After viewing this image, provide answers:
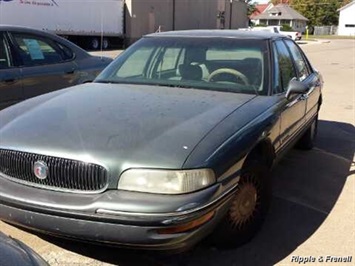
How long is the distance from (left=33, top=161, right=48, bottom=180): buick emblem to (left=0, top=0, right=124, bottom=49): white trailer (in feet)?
84.4

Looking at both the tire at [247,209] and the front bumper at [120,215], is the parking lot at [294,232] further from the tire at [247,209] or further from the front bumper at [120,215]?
the front bumper at [120,215]

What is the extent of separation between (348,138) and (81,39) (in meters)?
28.0

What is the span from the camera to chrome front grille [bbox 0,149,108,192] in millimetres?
3027

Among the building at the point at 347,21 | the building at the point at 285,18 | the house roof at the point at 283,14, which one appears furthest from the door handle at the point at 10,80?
the building at the point at 347,21

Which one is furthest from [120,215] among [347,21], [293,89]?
[347,21]

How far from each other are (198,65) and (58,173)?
6.32 ft

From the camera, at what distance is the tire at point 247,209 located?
3.54 metres

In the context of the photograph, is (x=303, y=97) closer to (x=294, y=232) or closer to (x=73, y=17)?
(x=294, y=232)

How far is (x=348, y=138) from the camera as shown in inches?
301

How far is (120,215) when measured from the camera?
113 inches

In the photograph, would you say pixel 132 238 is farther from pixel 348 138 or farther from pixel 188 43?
pixel 348 138

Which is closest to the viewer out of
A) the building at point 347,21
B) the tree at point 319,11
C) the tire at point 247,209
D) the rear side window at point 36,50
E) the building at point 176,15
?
the tire at point 247,209

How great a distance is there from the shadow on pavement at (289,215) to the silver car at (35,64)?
2.87 meters

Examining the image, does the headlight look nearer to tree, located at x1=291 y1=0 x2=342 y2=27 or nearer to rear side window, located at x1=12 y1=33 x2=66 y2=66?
rear side window, located at x1=12 y1=33 x2=66 y2=66
